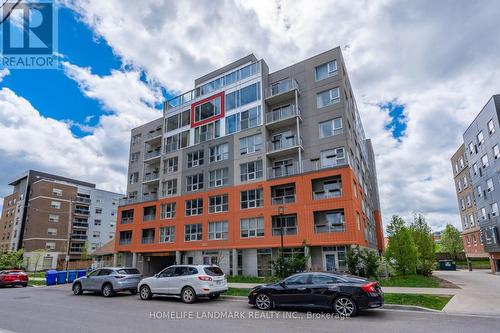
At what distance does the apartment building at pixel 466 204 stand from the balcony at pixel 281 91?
107ft

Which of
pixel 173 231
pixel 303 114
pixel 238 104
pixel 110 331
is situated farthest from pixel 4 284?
pixel 303 114

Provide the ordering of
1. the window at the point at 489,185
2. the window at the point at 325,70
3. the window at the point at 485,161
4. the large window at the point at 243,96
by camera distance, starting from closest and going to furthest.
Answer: the window at the point at 325,70 < the large window at the point at 243,96 < the window at the point at 489,185 < the window at the point at 485,161

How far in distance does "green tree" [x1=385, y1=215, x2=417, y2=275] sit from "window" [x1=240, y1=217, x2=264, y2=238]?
422 inches

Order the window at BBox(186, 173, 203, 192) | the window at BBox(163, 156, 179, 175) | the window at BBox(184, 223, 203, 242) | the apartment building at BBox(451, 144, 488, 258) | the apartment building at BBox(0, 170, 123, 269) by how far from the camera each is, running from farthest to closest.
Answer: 1. the apartment building at BBox(0, 170, 123, 269)
2. the apartment building at BBox(451, 144, 488, 258)
3. the window at BBox(163, 156, 179, 175)
4. the window at BBox(186, 173, 203, 192)
5. the window at BBox(184, 223, 203, 242)

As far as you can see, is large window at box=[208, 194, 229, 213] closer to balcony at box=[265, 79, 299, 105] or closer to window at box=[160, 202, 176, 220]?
window at box=[160, 202, 176, 220]

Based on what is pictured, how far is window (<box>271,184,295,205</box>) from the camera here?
27.1 metres

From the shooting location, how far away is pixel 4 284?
2452cm

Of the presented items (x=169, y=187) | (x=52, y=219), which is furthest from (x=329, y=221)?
(x=52, y=219)

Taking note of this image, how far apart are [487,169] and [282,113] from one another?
2671cm

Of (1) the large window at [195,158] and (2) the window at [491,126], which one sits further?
(1) the large window at [195,158]

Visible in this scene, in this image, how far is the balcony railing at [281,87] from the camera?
97.9 ft

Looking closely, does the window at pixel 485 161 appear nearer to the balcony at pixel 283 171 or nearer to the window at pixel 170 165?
the balcony at pixel 283 171

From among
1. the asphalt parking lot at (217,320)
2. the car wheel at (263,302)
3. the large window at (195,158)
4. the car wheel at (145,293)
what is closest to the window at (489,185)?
the large window at (195,158)

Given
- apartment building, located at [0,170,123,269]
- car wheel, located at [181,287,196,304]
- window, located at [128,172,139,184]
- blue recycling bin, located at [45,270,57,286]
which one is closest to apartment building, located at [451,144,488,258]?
car wheel, located at [181,287,196,304]
